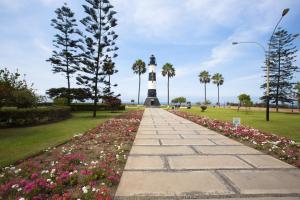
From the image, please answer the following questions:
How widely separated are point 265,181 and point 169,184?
5.97ft

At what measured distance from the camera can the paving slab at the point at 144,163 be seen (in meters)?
→ 5.67

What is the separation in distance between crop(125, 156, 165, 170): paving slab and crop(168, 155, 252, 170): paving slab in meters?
0.30

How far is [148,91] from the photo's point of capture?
5575 cm

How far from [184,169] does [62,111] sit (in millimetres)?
17519

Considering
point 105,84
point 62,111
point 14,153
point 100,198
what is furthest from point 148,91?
point 100,198

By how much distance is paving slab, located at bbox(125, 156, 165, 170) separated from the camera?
567 centimetres

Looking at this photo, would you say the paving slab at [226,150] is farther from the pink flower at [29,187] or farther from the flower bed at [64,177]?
the pink flower at [29,187]

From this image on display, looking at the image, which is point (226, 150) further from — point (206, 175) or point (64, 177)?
point (64, 177)

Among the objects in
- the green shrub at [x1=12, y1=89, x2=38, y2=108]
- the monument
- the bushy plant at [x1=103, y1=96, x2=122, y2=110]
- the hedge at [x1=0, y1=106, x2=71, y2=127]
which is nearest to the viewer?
the hedge at [x1=0, y1=106, x2=71, y2=127]

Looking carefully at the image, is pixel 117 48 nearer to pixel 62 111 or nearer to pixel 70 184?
pixel 62 111

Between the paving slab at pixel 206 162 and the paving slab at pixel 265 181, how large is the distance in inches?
19.7

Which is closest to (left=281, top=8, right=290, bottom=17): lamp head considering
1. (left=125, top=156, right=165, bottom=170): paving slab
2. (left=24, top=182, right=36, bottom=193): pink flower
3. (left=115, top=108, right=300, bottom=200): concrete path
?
(left=115, top=108, right=300, bottom=200): concrete path

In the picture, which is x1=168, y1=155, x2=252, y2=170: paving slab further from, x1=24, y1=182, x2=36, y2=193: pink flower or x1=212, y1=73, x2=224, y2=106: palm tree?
x1=212, y1=73, x2=224, y2=106: palm tree

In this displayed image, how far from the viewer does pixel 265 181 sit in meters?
4.65
